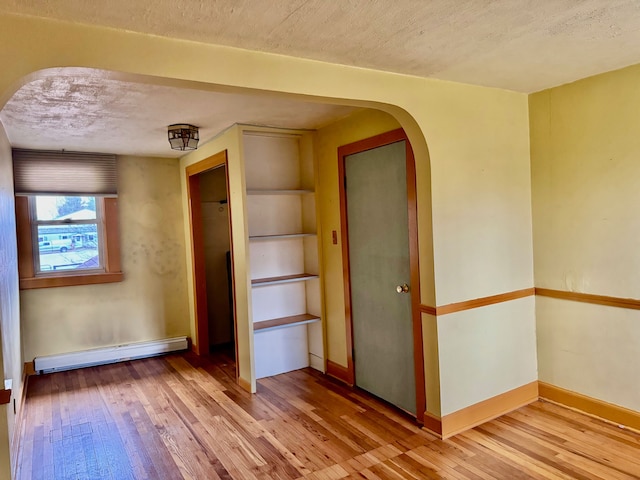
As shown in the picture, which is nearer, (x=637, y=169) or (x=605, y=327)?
(x=637, y=169)

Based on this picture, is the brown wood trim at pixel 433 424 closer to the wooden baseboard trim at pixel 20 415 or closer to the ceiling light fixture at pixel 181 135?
the wooden baseboard trim at pixel 20 415

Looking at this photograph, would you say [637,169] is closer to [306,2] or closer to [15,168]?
[306,2]

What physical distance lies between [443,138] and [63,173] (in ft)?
12.2

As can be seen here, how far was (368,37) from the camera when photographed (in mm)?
1957

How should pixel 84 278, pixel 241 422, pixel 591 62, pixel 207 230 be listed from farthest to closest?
pixel 207 230, pixel 84 278, pixel 241 422, pixel 591 62

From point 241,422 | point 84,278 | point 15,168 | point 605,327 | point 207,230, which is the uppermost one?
point 15,168

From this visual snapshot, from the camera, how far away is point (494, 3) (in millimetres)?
1711

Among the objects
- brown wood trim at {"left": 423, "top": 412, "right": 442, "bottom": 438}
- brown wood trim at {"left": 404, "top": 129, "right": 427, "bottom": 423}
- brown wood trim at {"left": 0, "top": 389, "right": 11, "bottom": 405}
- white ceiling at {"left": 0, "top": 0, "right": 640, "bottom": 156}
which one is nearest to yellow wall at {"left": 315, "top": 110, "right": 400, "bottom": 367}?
white ceiling at {"left": 0, "top": 0, "right": 640, "bottom": 156}

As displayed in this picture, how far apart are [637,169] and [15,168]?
16.5 ft

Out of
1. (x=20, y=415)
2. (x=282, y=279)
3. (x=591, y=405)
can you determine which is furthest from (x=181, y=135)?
(x=591, y=405)

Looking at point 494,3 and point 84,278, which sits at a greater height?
point 494,3

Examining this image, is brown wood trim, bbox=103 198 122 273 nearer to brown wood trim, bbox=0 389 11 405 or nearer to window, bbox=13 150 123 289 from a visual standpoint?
window, bbox=13 150 123 289

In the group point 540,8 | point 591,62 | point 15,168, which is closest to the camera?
point 540,8

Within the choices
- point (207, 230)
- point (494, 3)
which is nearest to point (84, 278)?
point (207, 230)
